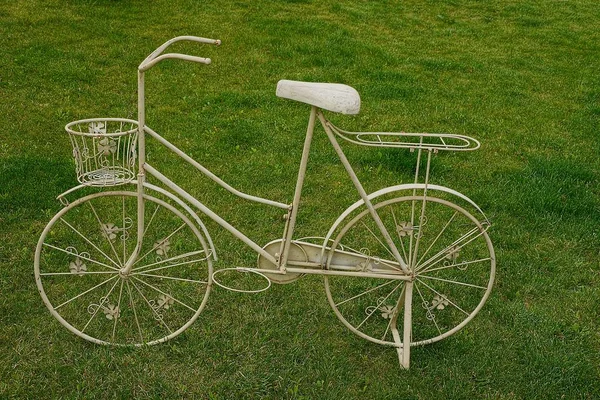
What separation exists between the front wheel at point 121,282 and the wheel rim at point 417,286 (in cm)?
94

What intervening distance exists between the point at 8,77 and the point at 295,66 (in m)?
3.52

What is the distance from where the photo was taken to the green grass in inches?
146

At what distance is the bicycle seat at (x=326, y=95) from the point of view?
321 centimetres

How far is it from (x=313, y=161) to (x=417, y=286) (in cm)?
206

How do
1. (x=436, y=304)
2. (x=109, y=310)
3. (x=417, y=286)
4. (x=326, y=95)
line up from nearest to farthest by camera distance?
(x=326, y=95) < (x=109, y=310) < (x=436, y=304) < (x=417, y=286)

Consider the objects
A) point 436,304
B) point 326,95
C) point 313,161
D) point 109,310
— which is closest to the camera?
point 326,95

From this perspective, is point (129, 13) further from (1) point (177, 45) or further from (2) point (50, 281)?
(2) point (50, 281)

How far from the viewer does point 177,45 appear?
29.0 ft

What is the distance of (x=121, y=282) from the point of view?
3.96 meters

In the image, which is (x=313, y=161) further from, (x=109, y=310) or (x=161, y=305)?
(x=109, y=310)

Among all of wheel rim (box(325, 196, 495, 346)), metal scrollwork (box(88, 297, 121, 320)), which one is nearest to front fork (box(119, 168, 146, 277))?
metal scrollwork (box(88, 297, 121, 320))

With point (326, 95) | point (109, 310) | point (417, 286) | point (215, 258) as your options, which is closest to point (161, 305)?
point (109, 310)

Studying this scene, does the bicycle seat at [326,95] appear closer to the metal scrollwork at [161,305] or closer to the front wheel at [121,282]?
the front wheel at [121,282]

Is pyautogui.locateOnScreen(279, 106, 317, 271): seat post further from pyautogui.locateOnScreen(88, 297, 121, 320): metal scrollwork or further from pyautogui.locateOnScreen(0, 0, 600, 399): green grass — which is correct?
pyautogui.locateOnScreen(88, 297, 121, 320): metal scrollwork
